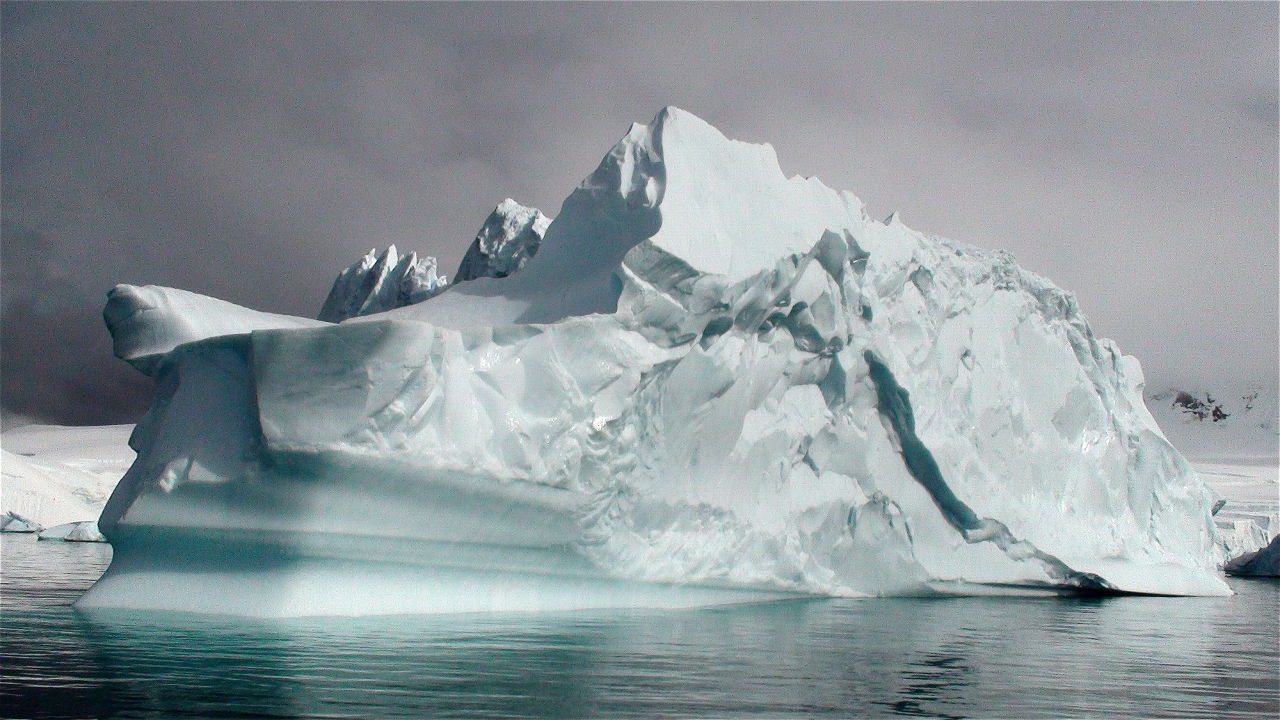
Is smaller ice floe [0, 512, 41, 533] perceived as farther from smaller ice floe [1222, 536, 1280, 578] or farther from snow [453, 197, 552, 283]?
smaller ice floe [1222, 536, 1280, 578]

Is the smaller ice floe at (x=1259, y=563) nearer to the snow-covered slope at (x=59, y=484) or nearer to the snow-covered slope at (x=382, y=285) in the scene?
the snow-covered slope at (x=382, y=285)

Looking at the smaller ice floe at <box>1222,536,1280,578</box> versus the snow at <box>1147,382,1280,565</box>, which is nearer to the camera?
the smaller ice floe at <box>1222,536,1280,578</box>

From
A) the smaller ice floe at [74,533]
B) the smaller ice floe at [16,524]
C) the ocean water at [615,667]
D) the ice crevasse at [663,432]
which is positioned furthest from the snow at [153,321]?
the smaller ice floe at [16,524]

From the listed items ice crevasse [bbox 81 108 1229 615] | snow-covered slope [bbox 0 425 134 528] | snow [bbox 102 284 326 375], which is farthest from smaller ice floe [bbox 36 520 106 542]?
snow [bbox 102 284 326 375]

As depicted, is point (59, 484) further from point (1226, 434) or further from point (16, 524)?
point (1226, 434)

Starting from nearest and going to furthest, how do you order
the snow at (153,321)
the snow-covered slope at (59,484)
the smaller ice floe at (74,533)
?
the snow at (153,321)
the smaller ice floe at (74,533)
the snow-covered slope at (59,484)

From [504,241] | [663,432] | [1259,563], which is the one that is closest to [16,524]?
[504,241]
